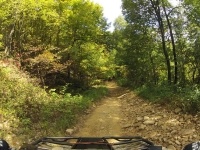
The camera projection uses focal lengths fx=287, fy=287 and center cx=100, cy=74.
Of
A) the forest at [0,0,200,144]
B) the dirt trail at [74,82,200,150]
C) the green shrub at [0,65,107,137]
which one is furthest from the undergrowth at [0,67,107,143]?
the forest at [0,0,200,144]

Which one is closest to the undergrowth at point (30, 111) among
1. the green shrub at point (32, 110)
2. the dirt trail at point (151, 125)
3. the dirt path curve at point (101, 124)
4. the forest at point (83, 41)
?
the green shrub at point (32, 110)

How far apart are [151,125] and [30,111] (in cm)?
433

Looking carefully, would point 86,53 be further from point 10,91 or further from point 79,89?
point 10,91

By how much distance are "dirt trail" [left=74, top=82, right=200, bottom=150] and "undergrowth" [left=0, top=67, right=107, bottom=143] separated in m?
0.73

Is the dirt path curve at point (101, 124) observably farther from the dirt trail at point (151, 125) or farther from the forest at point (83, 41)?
the forest at point (83, 41)

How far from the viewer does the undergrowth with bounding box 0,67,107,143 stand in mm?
9180

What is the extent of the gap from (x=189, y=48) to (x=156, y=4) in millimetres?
3841

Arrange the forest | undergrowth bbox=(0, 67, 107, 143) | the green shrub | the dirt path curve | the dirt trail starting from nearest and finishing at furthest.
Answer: the dirt trail → undergrowth bbox=(0, 67, 107, 143) → the green shrub → the dirt path curve → the forest

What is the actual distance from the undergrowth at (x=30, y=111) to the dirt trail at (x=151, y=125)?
0.73 m

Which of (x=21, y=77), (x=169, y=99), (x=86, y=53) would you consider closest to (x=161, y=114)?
(x=169, y=99)

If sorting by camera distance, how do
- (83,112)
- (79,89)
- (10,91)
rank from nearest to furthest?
(10,91) < (83,112) < (79,89)

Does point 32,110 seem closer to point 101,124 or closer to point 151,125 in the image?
point 101,124

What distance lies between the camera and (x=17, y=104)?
408 inches

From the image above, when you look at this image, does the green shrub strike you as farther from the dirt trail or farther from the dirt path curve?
the dirt trail
